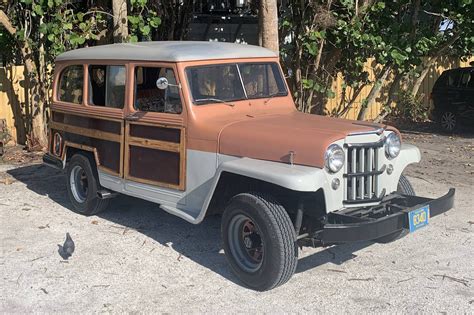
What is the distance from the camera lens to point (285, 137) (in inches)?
187

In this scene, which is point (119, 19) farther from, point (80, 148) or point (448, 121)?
point (448, 121)

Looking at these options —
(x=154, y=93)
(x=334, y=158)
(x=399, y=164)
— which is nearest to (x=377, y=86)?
(x=399, y=164)

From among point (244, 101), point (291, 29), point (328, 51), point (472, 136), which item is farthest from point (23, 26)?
point (472, 136)

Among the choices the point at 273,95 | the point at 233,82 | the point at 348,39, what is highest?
the point at 348,39

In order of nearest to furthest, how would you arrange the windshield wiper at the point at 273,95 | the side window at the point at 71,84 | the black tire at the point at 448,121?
the windshield wiper at the point at 273,95 < the side window at the point at 71,84 < the black tire at the point at 448,121

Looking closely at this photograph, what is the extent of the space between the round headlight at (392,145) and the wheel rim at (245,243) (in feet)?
4.35

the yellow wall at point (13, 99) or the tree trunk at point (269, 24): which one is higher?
the tree trunk at point (269, 24)

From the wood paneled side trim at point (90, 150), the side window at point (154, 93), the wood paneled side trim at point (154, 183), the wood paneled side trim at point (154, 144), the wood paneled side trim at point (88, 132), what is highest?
the side window at point (154, 93)

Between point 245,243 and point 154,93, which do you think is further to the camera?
point 154,93

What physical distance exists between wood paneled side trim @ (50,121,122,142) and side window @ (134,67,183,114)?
0.46 meters

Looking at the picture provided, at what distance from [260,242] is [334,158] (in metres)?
0.90

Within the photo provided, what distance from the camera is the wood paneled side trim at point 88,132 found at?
6051 mm

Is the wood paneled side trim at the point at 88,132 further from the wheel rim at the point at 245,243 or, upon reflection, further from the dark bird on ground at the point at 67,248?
the wheel rim at the point at 245,243

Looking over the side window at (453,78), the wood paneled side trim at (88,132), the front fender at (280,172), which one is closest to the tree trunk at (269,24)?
the wood paneled side trim at (88,132)
